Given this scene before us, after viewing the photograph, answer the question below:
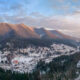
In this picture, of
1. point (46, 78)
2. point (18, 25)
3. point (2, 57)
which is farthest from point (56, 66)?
point (18, 25)

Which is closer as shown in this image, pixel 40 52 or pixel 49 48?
pixel 40 52

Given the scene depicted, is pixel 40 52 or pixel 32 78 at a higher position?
pixel 32 78

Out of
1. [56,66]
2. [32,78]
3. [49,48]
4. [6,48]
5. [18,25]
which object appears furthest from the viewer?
[18,25]

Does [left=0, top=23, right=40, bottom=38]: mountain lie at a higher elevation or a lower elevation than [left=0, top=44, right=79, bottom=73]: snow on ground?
higher

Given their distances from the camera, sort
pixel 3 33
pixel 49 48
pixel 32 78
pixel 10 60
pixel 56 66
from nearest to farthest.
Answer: pixel 32 78 → pixel 56 66 → pixel 10 60 → pixel 49 48 → pixel 3 33

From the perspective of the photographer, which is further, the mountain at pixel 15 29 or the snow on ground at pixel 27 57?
the mountain at pixel 15 29

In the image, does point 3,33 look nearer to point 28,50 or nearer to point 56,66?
point 28,50

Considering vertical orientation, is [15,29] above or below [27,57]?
above

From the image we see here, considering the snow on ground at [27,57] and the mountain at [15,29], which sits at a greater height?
the mountain at [15,29]

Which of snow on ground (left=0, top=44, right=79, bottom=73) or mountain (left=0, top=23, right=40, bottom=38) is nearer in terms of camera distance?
snow on ground (left=0, top=44, right=79, bottom=73)

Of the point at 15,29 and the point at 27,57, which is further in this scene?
the point at 15,29
